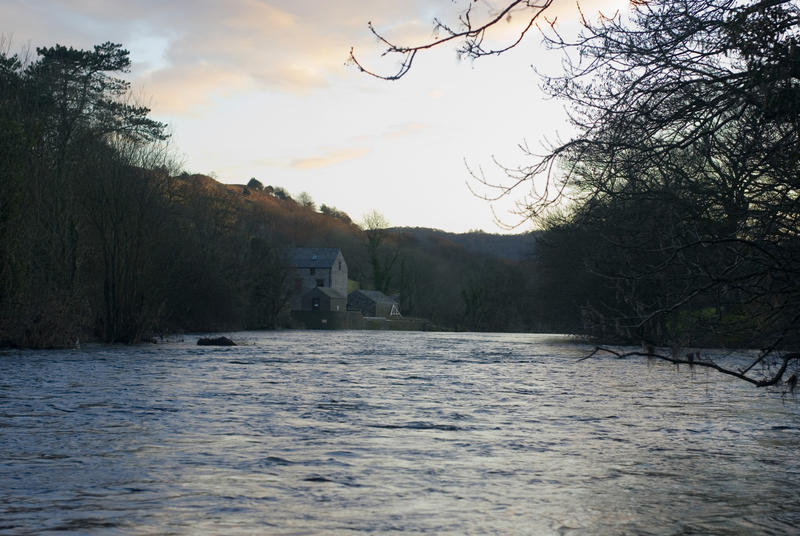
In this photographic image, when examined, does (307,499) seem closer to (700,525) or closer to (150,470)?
(150,470)

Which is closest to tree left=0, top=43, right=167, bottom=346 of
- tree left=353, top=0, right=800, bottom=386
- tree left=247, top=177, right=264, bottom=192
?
tree left=353, top=0, right=800, bottom=386

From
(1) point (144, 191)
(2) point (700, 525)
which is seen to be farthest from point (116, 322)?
(2) point (700, 525)

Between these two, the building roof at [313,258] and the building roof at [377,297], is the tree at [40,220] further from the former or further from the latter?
the building roof at [313,258]

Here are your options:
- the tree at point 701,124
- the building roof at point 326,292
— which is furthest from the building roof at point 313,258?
the tree at point 701,124

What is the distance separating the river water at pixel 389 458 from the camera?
234 inches

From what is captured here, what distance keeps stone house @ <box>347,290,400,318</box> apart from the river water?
Result: 234ft

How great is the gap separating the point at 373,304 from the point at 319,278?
8.78 m

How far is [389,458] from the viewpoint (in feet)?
27.6

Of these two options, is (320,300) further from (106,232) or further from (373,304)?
(106,232)

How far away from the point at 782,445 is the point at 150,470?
6662 millimetres

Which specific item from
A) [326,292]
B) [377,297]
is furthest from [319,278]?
[377,297]

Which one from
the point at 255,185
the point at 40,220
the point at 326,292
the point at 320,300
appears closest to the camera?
the point at 40,220

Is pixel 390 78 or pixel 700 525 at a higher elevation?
pixel 390 78

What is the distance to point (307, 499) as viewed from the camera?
6.49 metres
